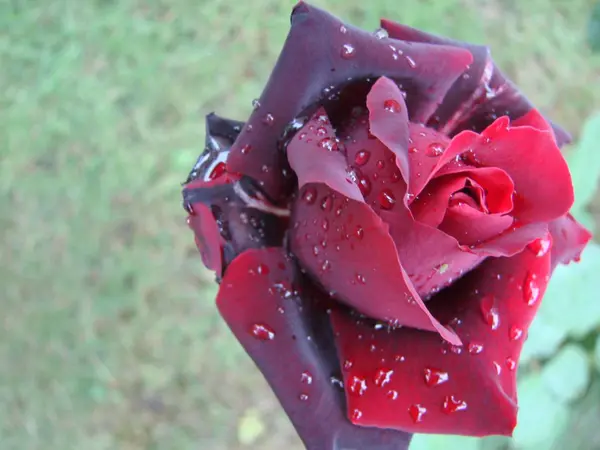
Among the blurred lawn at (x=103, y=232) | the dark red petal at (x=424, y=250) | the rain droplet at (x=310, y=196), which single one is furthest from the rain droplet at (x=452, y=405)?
the blurred lawn at (x=103, y=232)

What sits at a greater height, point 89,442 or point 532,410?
point 532,410

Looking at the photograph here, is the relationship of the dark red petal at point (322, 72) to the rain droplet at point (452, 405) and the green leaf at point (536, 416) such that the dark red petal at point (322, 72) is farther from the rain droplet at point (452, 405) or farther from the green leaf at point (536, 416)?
the green leaf at point (536, 416)

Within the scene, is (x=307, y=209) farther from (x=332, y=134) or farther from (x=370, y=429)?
(x=370, y=429)

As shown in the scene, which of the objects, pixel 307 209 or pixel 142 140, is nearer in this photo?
pixel 307 209

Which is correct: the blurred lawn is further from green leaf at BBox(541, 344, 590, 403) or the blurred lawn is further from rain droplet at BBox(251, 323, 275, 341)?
rain droplet at BBox(251, 323, 275, 341)

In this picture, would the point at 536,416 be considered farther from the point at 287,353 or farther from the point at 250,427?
the point at 287,353

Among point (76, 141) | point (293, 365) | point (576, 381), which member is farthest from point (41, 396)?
point (576, 381)
